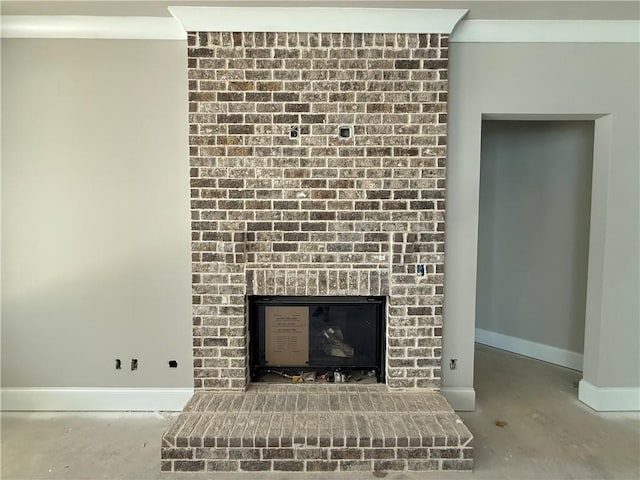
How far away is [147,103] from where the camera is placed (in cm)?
254

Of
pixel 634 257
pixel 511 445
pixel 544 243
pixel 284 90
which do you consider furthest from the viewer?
pixel 544 243

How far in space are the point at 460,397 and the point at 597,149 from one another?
2.00 m

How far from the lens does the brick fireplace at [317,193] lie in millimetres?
2426

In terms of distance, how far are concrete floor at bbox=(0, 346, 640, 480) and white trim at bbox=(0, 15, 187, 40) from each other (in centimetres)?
257

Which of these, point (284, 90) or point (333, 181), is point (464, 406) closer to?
point (333, 181)

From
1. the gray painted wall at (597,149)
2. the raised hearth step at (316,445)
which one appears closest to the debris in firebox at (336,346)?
the raised hearth step at (316,445)

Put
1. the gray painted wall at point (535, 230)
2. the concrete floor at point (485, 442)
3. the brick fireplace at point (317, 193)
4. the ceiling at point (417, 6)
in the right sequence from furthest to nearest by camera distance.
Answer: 1. the gray painted wall at point (535, 230)
2. the brick fireplace at point (317, 193)
3. the ceiling at point (417, 6)
4. the concrete floor at point (485, 442)

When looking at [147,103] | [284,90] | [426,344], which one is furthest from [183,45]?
[426,344]

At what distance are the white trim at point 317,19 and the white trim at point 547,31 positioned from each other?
179mm

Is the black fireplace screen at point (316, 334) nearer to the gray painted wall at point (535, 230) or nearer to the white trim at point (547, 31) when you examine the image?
the gray painted wall at point (535, 230)

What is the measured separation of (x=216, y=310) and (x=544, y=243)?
9.54 feet

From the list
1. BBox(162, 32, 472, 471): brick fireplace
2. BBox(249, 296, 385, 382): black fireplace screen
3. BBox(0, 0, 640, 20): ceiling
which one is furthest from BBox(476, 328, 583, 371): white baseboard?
BBox(0, 0, 640, 20): ceiling

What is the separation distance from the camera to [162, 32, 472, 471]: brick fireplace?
243 cm

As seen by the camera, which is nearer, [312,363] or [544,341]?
[312,363]
